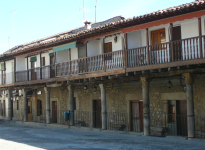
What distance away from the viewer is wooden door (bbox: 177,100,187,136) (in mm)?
13945

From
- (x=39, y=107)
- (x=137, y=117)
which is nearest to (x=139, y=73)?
(x=137, y=117)

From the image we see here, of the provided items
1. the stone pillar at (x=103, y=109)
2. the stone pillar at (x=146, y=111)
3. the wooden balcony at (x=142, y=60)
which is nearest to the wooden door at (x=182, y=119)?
the stone pillar at (x=146, y=111)

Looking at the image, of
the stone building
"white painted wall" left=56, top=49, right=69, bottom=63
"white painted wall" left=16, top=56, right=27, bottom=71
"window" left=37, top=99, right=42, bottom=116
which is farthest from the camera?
"window" left=37, top=99, right=42, bottom=116

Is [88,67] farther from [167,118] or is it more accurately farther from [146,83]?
[167,118]

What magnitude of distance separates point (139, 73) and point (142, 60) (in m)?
0.71

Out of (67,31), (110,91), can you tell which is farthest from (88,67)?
(67,31)

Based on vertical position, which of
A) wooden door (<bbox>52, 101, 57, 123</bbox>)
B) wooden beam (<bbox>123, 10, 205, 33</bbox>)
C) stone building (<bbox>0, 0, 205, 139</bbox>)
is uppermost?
wooden beam (<bbox>123, 10, 205, 33</bbox>)

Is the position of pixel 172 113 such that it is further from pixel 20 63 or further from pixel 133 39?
pixel 20 63

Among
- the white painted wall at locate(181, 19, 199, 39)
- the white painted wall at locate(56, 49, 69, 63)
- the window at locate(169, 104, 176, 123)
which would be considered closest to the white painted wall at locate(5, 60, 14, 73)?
the white painted wall at locate(56, 49, 69, 63)

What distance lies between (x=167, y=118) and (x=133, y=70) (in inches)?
135

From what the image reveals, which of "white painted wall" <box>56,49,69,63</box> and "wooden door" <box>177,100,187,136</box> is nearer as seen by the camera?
"wooden door" <box>177,100,187,136</box>

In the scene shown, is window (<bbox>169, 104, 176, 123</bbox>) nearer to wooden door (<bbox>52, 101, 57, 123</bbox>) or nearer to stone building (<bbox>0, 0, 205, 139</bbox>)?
stone building (<bbox>0, 0, 205, 139</bbox>)

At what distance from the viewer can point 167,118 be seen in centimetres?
1449

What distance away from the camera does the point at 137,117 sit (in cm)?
1625
